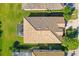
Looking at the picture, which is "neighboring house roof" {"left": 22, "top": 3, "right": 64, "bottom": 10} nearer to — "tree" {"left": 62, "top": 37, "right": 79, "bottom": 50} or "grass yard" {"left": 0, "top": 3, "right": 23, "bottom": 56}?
"grass yard" {"left": 0, "top": 3, "right": 23, "bottom": 56}

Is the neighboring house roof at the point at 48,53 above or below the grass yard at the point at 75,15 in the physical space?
below

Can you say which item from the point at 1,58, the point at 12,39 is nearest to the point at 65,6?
the point at 12,39

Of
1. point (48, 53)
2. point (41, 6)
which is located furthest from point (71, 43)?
point (41, 6)

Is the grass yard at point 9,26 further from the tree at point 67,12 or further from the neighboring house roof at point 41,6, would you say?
the tree at point 67,12

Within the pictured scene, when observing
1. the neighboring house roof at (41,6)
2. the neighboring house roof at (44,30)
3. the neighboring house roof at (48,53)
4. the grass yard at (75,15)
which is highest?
the neighboring house roof at (41,6)

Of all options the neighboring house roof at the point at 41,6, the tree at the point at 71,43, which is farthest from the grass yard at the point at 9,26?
the tree at the point at 71,43

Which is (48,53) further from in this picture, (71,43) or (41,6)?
(41,6)
